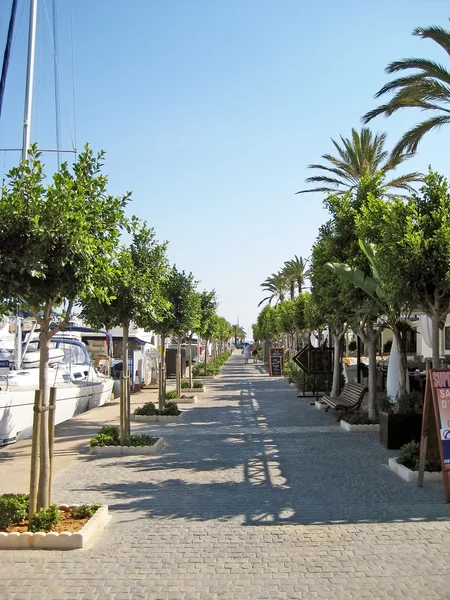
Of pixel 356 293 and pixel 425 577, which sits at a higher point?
pixel 356 293

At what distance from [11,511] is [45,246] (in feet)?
8.84

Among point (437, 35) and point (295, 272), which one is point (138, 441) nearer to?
point (437, 35)

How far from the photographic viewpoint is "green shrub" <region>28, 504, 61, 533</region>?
5.94 m

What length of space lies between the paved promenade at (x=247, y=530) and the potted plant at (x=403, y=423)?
29 centimetres

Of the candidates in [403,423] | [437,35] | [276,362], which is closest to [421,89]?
[437,35]

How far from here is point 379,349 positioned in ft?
108

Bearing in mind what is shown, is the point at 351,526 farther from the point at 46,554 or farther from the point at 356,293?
the point at 356,293

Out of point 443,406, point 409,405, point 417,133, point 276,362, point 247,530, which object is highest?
point 417,133

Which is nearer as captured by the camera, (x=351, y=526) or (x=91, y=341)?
(x=351, y=526)

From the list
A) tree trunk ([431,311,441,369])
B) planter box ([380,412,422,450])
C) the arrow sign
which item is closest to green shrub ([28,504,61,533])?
tree trunk ([431,311,441,369])

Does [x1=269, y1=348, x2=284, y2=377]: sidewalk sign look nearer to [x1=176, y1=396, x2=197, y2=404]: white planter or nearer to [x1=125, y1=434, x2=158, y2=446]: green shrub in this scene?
[x1=176, y1=396, x2=197, y2=404]: white planter

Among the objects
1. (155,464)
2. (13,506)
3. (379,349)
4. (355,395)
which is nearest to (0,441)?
(155,464)

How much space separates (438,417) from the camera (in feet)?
24.3

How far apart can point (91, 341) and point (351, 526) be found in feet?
79.3
